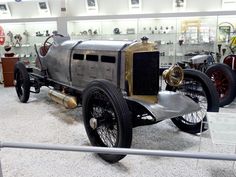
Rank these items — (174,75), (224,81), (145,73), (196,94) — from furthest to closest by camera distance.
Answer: (224,81)
(196,94)
(174,75)
(145,73)

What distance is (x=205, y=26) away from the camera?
770 cm

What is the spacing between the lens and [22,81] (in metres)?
5.51

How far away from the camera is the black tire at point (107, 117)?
8.86ft

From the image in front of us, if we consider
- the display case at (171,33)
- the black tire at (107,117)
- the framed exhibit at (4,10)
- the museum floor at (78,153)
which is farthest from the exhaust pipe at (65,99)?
the framed exhibit at (4,10)

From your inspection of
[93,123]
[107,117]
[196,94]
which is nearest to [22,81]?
[93,123]

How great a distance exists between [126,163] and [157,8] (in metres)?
6.02

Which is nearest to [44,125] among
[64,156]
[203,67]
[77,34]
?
[64,156]

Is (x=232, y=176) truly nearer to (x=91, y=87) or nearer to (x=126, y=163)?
(x=126, y=163)

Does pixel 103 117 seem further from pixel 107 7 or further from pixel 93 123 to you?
pixel 107 7

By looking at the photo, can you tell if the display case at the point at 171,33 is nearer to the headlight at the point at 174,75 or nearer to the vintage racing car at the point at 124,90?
the vintage racing car at the point at 124,90

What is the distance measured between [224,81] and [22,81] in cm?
398

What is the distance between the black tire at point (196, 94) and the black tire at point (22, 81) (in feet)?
9.52

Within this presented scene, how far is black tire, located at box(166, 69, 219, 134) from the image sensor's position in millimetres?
3580

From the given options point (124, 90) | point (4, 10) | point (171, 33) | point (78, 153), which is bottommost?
point (78, 153)
